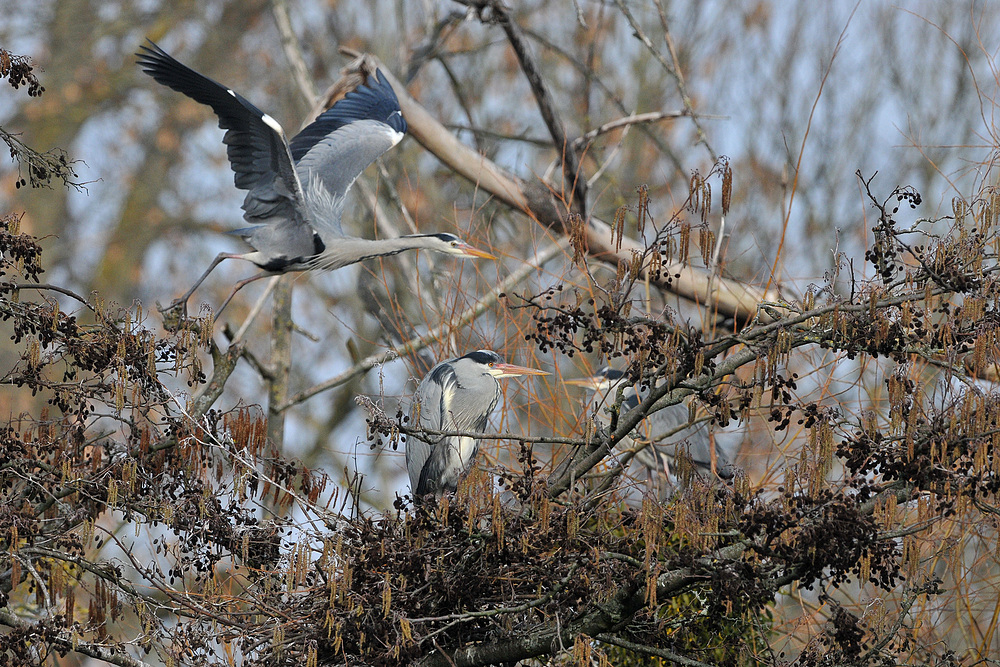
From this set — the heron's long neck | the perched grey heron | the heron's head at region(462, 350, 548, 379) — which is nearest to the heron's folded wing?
the perched grey heron

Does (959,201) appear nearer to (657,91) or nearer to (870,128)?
(657,91)

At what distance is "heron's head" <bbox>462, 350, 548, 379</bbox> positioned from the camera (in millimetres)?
3918

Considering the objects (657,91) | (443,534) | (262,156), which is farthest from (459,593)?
(657,91)

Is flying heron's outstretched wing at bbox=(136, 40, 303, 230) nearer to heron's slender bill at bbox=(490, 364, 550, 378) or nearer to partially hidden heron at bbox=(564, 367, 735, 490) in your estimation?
heron's slender bill at bbox=(490, 364, 550, 378)

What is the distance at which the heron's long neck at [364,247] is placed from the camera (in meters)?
4.31

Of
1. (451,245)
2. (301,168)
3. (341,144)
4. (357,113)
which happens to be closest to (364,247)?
(451,245)

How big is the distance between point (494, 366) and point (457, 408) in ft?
0.67

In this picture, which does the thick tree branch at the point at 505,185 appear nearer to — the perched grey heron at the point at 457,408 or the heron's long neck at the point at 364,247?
the heron's long neck at the point at 364,247

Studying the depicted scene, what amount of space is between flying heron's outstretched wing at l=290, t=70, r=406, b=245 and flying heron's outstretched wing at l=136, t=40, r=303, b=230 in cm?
21

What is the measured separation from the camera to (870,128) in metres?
10.8

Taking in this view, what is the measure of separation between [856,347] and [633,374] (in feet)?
1.58

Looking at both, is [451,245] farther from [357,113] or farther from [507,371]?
[357,113]

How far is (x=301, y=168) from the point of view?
4535 mm

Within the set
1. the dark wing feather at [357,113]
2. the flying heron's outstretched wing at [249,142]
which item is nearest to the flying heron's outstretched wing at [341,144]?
the dark wing feather at [357,113]
